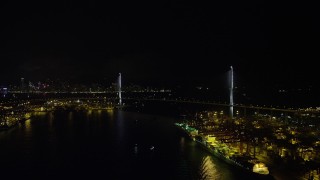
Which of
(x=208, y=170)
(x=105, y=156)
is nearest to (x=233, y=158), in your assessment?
(x=208, y=170)

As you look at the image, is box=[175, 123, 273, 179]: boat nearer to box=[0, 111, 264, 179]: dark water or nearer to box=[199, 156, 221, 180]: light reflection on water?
box=[0, 111, 264, 179]: dark water

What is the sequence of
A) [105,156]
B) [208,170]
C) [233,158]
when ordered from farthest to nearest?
[105,156], [233,158], [208,170]

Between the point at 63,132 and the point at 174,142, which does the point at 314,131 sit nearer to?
the point at 174,142

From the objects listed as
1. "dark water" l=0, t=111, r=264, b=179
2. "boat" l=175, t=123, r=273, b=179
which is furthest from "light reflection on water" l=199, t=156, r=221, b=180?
"boat" l=175, t=123, r=273, b=179

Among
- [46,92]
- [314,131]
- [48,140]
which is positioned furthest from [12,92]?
[314,131]

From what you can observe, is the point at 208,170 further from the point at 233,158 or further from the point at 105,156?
the point at 105,156
